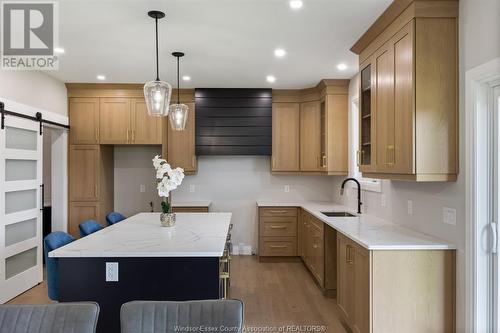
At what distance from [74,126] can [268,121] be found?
2968 mm

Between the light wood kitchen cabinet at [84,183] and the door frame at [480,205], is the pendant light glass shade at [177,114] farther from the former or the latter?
the door frame at [480,205]

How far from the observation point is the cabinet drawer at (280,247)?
566 centimetres

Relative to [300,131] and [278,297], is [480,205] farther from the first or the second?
[300,131]

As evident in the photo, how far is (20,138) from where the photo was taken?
4.25 metres

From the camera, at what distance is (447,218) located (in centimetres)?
265

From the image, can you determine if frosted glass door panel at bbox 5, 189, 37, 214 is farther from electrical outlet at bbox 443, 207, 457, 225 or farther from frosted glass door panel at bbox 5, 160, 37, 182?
electrical outlet at bbox 443, 207, 457, 225

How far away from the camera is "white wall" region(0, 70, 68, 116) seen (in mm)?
4016

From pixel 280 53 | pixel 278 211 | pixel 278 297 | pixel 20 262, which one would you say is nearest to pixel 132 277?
pixel 278 297

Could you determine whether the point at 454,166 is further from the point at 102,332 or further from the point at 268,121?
the point at 268,121

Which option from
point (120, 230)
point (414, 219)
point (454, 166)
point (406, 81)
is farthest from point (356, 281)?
point (120, 230)

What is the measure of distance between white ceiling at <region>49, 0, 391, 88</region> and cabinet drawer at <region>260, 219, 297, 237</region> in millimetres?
2189

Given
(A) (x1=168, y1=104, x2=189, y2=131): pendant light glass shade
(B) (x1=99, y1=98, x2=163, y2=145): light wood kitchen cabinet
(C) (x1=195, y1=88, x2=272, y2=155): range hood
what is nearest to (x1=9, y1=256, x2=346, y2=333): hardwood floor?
→ (C) (x1=195, y1=88, x2=272, y2=155): range hood

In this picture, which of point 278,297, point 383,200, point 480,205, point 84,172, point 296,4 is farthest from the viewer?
point 84,172

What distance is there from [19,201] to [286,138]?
3.69 metres
